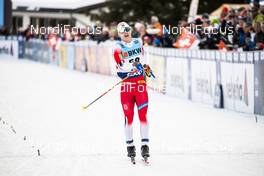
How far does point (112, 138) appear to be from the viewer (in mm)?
10609

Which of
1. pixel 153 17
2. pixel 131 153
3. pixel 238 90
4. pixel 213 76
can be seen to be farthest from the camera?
pixel 153 17

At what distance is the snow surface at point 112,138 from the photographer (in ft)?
26.3

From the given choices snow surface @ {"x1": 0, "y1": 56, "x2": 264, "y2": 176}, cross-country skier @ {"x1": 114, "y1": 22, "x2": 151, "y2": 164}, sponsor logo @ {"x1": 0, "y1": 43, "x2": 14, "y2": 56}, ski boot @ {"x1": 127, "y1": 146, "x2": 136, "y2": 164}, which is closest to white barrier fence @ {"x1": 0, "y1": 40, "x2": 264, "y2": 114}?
snow surface @ {"x1": 0, "y1": 56, "x2": 264, "y2": 176}

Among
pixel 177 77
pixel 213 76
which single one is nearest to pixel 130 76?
pixel 213 76

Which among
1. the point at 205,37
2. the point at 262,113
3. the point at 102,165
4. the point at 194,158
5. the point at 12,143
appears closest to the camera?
the point at 102,165

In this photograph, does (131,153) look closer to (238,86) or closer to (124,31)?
(124,31)

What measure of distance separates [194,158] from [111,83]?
14175 mm

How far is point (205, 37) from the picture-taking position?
58.6ft

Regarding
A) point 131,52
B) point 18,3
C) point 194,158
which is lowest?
point 194,158

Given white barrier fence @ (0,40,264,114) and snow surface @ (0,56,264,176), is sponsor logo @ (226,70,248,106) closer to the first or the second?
white barrier fence @ (0,40,264,114)

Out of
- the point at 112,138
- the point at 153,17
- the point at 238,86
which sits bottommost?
the point at 112,138

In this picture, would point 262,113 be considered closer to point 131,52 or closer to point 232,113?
point 232,113

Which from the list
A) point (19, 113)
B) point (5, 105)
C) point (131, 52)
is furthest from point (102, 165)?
point (5, 105)

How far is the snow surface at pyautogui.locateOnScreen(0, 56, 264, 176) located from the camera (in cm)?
801
